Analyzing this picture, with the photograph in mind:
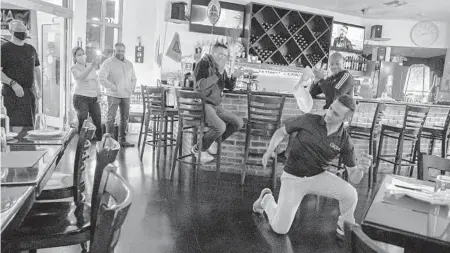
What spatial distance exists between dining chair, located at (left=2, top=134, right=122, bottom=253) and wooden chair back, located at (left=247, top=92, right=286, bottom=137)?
101 inches

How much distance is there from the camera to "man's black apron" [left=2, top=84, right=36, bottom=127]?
4.18 metres

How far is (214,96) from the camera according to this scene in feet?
14.2

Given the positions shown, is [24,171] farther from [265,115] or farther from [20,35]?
[20,35]

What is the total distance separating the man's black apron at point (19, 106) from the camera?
4.18 meters

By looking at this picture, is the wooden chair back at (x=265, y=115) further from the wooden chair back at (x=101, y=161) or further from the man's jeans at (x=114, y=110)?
the wooden chair back at (x=101, y=161)

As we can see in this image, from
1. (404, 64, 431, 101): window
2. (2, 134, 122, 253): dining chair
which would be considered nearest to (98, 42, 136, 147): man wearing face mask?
(2, 134, 122, 253): dining chair

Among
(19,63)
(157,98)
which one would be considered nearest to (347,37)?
(157,98)

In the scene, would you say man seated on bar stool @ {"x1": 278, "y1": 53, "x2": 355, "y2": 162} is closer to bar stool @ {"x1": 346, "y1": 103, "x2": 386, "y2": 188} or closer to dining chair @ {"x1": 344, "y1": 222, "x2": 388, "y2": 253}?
bar stool @ {"x1": 346, "y1": 103, "x2": 386, "y2": 188}

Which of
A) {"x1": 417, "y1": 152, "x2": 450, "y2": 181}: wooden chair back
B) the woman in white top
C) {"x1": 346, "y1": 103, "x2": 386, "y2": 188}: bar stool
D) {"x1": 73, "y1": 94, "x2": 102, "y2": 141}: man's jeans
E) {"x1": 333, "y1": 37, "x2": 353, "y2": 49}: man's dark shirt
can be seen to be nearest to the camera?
{"x1": 417, "y1": 152, "x2": 450, "y2": 181}: wooden chair back

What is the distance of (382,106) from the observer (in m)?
4.62

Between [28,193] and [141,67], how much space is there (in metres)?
6.99

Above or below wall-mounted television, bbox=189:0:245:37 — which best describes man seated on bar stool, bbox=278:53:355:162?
below

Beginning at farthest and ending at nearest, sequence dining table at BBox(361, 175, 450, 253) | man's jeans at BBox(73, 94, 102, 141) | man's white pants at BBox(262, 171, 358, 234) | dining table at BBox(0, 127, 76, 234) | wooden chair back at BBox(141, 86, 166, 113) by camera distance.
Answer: man's jeans at BBox(73, 94, 102, 141) < wooden chair back at BBox(141, 86, 166, 113) < man's white pants at BBox(262, 171, 358, 234) < dining table at BBox(361, 175, 450, 253) < dining table at BBox(0, 127, 76, 234)

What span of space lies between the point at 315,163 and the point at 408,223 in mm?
1473
